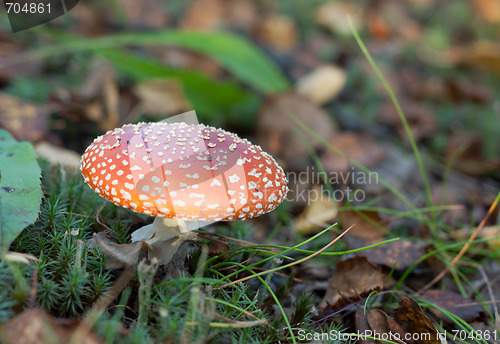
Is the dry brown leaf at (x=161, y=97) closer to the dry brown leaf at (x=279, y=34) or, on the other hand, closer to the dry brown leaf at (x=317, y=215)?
the dry brown leaf at (x=317, y=215)

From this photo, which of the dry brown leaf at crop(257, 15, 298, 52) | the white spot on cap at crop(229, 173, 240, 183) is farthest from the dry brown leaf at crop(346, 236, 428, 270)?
the dry brown leaf at crop(257, 15, 298, 52)

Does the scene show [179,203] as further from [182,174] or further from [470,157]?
[470,157]

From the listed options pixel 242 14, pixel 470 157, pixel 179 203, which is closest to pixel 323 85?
pixel 470 157

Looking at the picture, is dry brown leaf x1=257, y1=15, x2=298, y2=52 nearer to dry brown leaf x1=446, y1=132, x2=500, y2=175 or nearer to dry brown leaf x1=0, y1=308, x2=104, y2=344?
dry brown leaf x1=446, y1=132, x2=500, y2=175

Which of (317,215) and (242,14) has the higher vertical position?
(242,14)

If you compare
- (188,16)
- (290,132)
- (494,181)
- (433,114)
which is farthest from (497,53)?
(188,16)

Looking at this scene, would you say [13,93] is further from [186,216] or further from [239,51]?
[186,216]
